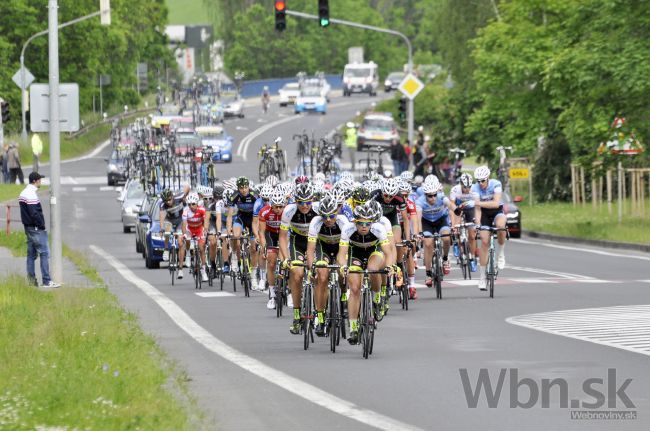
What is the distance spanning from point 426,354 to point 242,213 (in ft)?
34.2

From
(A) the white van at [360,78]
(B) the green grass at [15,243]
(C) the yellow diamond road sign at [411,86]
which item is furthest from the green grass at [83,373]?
(A) the white van at [360,78]

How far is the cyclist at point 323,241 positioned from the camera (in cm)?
1791

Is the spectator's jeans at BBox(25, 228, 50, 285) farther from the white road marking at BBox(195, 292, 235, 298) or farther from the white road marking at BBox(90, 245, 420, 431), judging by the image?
the white road marking at BBox(195, 292, 235, 298)

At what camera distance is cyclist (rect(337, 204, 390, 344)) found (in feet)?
57.2

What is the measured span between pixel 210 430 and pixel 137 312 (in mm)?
11407

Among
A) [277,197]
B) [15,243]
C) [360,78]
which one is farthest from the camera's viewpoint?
[360,78]

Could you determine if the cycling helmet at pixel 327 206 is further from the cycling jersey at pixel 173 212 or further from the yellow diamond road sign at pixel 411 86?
the yellow diamond road sign at pixel 411 86

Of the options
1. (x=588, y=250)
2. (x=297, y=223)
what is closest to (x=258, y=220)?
(x=297, y=223)

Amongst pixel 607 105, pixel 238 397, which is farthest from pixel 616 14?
pixel 238 397

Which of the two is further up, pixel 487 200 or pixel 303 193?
pixel 303 193

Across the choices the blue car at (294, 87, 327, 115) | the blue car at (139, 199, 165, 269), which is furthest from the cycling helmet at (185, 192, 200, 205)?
the blue car at (294, 87, 327, 115)

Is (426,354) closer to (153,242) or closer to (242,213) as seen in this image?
(242,213)

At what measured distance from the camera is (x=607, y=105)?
138ft

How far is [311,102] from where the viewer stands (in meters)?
114
